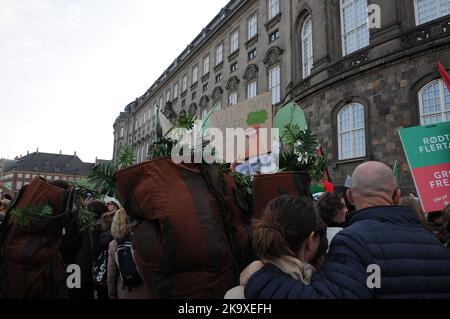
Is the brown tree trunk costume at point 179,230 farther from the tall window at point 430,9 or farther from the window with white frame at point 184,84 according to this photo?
the window with white frame at point 184,84

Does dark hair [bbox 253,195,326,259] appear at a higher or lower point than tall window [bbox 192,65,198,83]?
lower

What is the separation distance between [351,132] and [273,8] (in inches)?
437

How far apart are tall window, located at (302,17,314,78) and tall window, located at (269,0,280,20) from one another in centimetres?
424

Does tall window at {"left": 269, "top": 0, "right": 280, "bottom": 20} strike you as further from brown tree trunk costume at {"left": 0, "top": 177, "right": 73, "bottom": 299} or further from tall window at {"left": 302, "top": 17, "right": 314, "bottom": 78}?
brown tree trunk costume at {"left": 0, "top": 177, "right": 73, "bottom": 299}

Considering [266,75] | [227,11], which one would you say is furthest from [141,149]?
[266,75]

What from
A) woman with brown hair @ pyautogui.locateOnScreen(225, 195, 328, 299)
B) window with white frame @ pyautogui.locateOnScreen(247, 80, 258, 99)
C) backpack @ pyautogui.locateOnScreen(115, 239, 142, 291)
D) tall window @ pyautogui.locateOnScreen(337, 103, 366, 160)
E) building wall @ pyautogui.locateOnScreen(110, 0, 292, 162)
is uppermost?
building wall @ pyautogui.locateOnScreen(110, 0, 292, 162)

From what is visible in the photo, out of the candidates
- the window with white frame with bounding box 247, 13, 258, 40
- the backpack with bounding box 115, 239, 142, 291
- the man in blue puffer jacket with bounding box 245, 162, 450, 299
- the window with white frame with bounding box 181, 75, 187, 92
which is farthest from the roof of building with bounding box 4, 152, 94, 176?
the man in blue puffer jacket with bounding box 245, 162, 450, 299

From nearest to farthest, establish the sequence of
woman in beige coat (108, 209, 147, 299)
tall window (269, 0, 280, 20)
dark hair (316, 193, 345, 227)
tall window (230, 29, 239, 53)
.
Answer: dark hair (316, 193, 345, 227) → woman in beige coat (108, 209, 147, 299) → tall window (269, 0, 280, 20) → tall window (230, 29, 239, 53)

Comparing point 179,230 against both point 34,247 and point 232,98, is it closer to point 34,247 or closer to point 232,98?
point 34,247

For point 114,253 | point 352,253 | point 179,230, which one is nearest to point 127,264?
point 114,253

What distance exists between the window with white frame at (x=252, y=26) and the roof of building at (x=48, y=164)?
73725 millimetres

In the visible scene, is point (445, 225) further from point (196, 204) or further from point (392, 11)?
point (392, 11)

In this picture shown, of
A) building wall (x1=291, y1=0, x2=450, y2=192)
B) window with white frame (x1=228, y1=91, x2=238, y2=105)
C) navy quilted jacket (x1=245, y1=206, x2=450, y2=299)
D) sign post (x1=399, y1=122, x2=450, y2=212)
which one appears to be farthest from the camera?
window with white frame (x1=228, y1=91, x2=238, y2=105)

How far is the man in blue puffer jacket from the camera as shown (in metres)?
1.49
